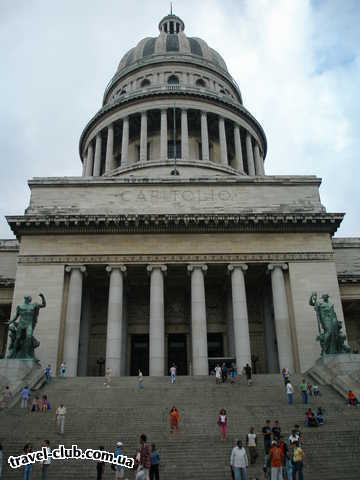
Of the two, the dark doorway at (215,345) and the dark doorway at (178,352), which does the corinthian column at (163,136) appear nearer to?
the dark doorway at (178,352)

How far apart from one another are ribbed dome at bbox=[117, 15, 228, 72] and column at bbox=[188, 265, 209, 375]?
1401 inches

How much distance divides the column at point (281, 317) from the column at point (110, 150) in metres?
23.9

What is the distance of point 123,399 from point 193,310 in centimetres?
1032

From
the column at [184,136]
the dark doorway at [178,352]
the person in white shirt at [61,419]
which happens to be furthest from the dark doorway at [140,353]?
the column at [184,136]

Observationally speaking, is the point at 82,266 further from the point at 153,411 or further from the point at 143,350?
the point at 153,411

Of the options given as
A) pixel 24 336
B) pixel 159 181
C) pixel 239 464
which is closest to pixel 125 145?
pixel 159 181

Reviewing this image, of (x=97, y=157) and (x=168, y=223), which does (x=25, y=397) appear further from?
(x=97, y=157)

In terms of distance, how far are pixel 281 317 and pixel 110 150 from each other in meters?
27.8

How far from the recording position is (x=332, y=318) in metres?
26.1

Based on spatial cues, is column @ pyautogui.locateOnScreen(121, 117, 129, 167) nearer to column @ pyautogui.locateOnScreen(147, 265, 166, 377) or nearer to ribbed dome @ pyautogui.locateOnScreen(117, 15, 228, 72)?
ribbed dome @ pyautogui.locateOnScreen(117, 15, 228, 72)

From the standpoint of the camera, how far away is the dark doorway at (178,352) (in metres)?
34.0

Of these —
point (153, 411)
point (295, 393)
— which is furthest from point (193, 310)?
point (153, 411)

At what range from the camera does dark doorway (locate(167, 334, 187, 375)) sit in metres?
34.0

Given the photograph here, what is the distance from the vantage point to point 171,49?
60.2 m
